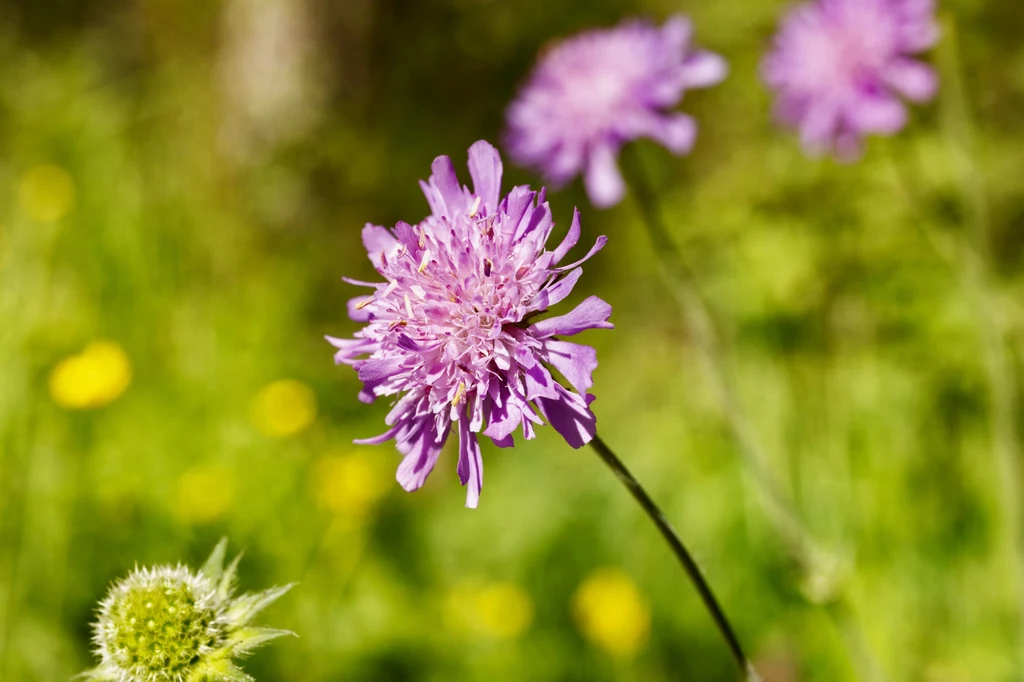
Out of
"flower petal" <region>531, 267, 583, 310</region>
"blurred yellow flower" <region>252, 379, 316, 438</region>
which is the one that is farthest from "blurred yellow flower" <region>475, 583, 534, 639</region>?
"flower petal" <region>531, 267, 583, 310</region>

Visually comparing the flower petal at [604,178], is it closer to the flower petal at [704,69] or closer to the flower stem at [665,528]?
the flower petal at [704,69]

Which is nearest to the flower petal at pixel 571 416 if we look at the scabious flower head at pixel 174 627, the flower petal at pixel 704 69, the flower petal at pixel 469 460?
the flower petal at pixel 469 460

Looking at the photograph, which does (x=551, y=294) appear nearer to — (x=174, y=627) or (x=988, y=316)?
(x=174, y=627)

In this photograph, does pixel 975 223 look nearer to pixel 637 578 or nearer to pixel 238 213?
pixel 637 578

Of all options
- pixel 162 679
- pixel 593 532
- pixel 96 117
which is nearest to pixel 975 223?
pixel 593 532

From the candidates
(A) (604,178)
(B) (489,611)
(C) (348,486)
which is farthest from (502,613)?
(A) (604,178)
